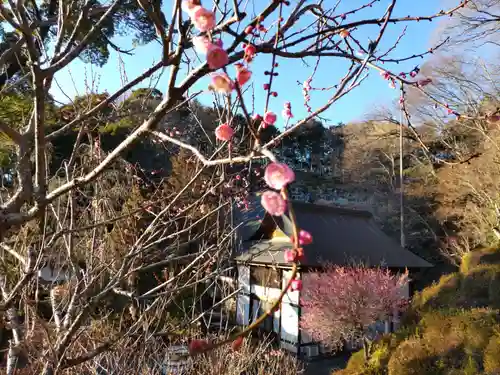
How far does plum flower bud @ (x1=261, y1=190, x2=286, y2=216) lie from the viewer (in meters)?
0.66

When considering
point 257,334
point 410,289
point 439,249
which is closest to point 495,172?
point 439,249

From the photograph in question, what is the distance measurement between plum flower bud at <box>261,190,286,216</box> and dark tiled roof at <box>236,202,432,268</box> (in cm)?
817

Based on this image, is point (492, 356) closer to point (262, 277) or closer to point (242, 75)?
point (262, 277)

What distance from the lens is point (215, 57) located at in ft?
2.47

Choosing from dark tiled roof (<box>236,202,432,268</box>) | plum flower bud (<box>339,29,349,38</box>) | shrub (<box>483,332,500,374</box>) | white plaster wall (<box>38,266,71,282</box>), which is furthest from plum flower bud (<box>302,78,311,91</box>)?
dark tiled roof (<box>236,202,432,268</box>)

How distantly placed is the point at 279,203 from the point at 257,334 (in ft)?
28.2

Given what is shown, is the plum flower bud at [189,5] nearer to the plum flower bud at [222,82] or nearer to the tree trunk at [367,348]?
the plum flower bud at [222,82]

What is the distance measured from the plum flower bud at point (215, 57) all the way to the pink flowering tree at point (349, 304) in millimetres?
6976

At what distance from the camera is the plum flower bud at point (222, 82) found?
2.52 feet

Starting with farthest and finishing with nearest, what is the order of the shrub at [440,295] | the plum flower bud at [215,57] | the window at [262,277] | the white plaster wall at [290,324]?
the window at [262,277] < the white plaster wall at [290,324] < the shrub at [440,295] < the plum flower bud at [215,57]

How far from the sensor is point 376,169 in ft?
60.2

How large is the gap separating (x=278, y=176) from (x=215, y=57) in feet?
0.83

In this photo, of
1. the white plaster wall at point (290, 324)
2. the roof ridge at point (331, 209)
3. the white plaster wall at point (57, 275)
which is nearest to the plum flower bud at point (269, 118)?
the white plaster wall at point (57, 275)

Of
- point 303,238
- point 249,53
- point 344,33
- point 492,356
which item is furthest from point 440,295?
point 303,238
